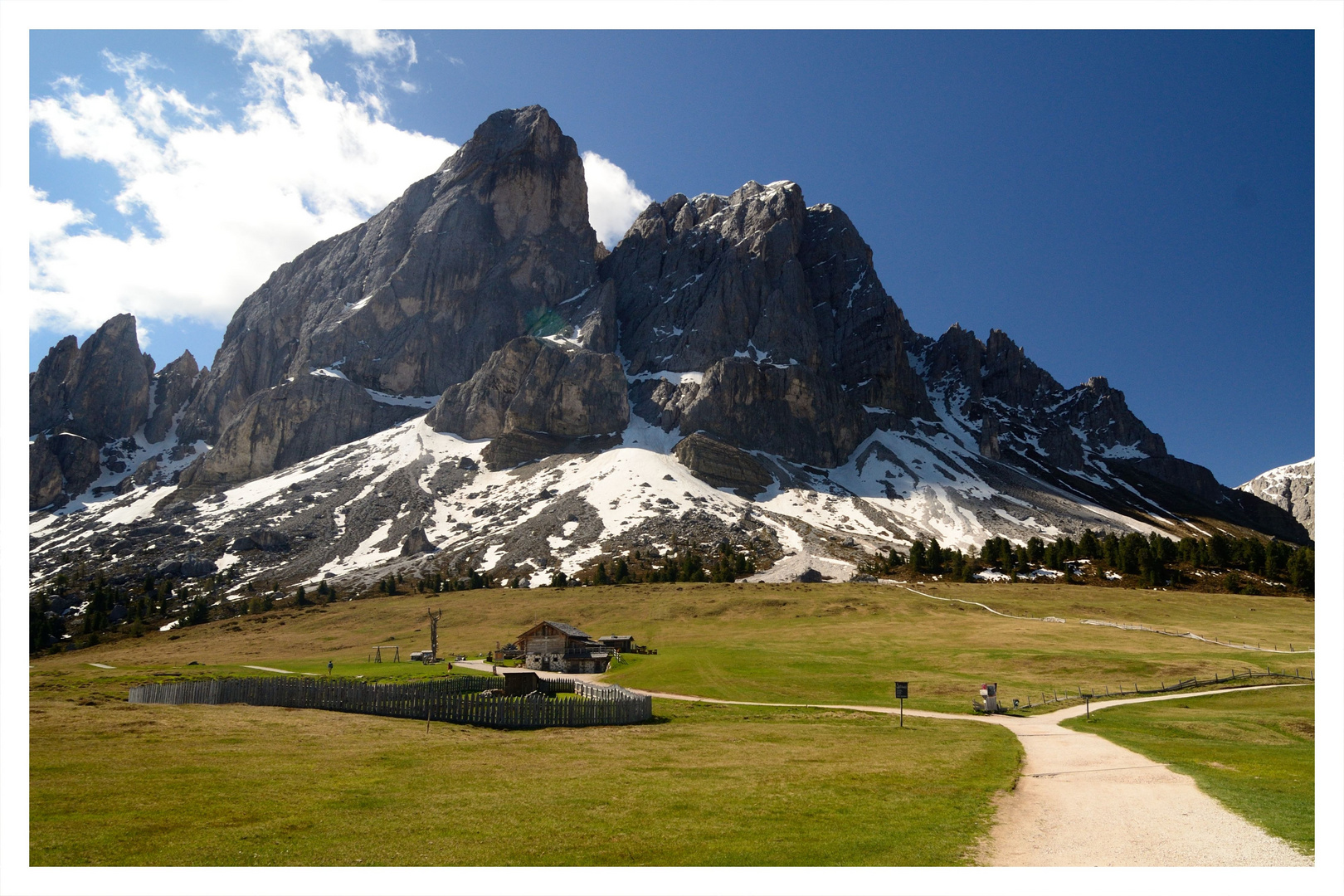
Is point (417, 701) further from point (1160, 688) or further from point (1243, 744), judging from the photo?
point (1160, 688)

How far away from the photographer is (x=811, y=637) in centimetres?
8025

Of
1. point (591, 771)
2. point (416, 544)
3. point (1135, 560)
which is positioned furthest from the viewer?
point (416, 544)

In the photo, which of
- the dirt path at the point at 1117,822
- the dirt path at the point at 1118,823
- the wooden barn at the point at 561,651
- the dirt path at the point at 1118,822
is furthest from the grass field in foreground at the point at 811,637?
the dirt path at the point at 1118,823

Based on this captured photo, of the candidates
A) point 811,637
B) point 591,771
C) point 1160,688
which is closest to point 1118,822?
point 591,771

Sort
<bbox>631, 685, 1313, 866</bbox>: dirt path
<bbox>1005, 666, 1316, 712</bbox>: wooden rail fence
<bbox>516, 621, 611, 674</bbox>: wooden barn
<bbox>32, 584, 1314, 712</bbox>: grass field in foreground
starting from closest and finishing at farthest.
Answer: <bbox>631, 685, 1313, 866</bbox>: dirt path → <bbox>1005, 666, 1316, 712</bbox>: wooden rail fence → <bbox>32, 584, 1314, 712</bbox>: grass field in foreground → <bbox>516, 621, 611, 674</bbox>: wooden barn

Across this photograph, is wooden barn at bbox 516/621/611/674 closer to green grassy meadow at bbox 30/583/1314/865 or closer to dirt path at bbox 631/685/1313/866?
green grassy meadow at bbox 30/583/1314/865

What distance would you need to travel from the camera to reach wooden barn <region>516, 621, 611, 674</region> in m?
69.3

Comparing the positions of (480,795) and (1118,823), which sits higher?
(480,795)

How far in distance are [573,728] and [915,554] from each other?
11381cm

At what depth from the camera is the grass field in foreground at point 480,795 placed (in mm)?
14852

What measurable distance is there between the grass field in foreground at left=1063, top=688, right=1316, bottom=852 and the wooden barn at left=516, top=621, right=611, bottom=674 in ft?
136

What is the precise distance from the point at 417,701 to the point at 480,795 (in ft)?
61.2

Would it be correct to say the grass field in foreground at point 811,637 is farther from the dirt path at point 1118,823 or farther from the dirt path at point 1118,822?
the dirt path at point 1118,823

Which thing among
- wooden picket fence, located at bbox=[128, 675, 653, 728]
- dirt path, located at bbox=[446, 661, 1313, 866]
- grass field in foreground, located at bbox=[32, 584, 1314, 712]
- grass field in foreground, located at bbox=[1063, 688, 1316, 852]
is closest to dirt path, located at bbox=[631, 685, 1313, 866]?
dirt path, located at bbox=[446, 661, 1313, 866]
